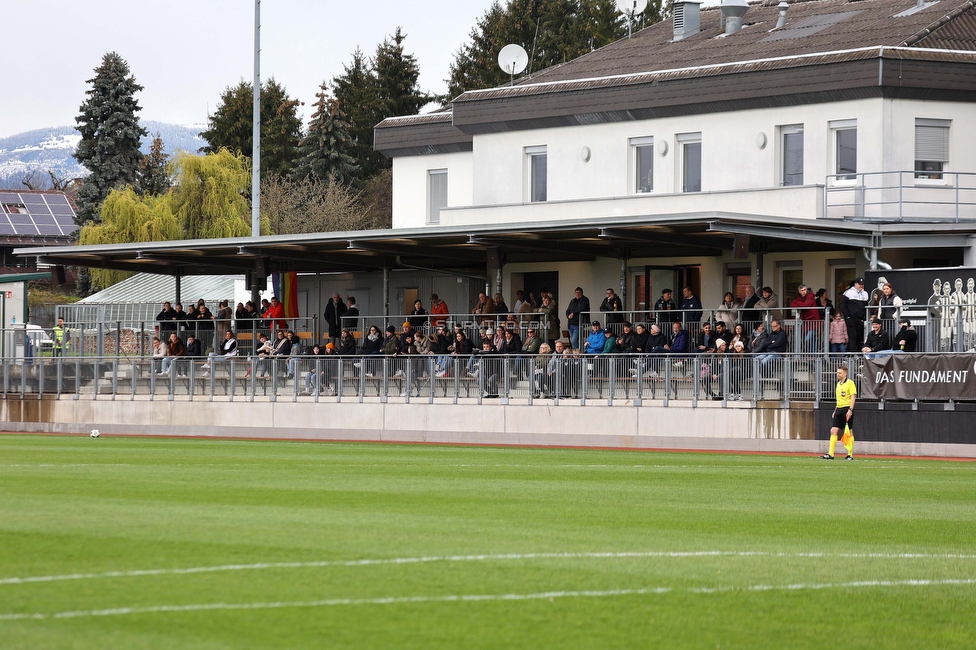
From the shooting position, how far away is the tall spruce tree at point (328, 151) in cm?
8412

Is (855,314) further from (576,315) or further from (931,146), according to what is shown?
(931,146)

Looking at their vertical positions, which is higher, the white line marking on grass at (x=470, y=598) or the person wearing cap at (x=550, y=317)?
the person wearing cap at (x=550, y=317)

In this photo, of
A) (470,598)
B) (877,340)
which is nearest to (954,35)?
(877,340)

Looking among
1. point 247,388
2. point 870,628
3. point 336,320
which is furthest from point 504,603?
point 336,320

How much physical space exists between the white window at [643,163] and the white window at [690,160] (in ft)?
3.05

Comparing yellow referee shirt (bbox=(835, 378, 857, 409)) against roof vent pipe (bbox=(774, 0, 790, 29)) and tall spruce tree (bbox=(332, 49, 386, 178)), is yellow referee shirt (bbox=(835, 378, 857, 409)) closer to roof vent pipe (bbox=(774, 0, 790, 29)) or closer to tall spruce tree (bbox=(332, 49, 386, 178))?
roof vent pipe (bbox=(774, 0, 790, 29))

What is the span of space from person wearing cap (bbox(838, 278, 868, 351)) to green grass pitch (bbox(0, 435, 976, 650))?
461 inches

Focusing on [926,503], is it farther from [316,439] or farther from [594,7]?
[594,7]

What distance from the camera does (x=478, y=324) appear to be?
116ft

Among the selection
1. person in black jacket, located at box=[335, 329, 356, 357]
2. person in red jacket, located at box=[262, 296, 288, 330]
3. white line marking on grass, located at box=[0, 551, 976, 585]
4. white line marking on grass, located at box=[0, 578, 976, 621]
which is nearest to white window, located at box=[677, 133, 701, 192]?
person in black jacket, located at box=[335, 329, 356, 357]

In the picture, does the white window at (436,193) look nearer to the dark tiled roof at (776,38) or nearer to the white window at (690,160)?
the dark tiled roof at (776,38)

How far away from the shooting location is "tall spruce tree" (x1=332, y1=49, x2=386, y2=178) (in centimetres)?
8756

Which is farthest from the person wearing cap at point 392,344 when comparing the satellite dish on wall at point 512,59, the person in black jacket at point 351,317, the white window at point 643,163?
the satellite dish on wall at point 512,59

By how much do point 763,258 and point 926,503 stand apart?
795 inches
